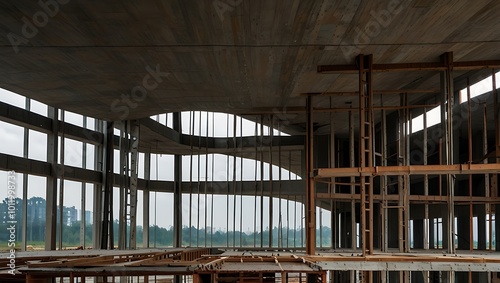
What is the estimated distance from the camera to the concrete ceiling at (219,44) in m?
11.7

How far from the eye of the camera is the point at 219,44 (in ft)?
45.7

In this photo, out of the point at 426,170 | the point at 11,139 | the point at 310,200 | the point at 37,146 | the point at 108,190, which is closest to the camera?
the point at 426,170

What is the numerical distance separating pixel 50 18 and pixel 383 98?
12649 millimetres

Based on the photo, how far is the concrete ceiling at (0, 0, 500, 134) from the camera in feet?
38.4

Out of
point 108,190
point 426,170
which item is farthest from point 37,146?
point 426,170

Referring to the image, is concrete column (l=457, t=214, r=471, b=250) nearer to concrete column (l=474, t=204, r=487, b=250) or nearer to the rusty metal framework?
the rusty metal framework

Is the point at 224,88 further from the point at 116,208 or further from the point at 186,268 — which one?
the point at 116,208

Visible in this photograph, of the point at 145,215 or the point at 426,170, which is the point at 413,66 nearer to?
the point at 426,170

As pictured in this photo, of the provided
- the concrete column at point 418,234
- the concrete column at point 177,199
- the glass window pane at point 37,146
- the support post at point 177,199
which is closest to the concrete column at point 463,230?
the concrete column at point 418,234

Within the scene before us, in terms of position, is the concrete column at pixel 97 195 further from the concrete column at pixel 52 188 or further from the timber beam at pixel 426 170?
the timber beam at pixel 426 170

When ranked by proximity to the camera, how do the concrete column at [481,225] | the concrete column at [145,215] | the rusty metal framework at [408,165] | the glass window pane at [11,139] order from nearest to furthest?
1. the rusty metal framework at [408,165]
2. the glass window pane at [11,139]
3. the concrete column at [481,225]
4. the concrete column at [145,215]

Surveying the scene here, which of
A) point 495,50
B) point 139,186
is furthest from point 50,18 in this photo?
point 139,186

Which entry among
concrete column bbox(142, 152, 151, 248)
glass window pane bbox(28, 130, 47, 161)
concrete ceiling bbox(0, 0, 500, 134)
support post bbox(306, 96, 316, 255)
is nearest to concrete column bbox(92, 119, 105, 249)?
glass window pane bbox(28, 130, 47, 161)

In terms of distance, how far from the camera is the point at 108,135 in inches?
1057
